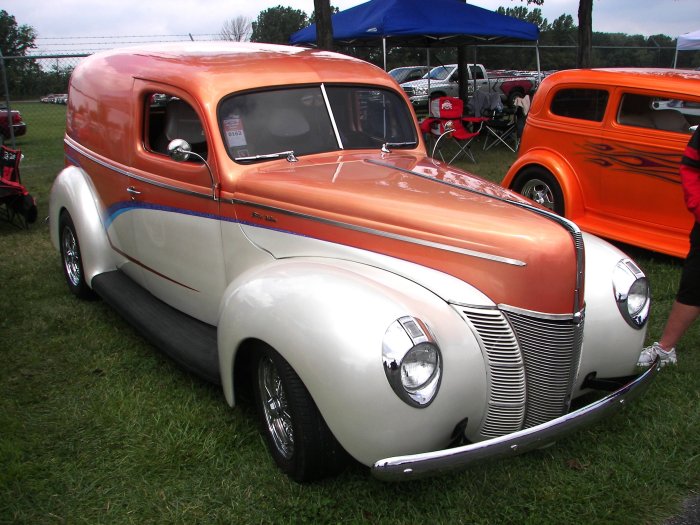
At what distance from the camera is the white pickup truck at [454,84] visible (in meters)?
20.0

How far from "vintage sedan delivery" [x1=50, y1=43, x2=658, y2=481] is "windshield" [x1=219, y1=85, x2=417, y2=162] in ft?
0.04

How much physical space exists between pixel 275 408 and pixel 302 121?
164 cm

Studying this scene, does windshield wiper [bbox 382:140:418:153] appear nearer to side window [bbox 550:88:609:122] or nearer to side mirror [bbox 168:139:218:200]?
side mirror [bbox 168:139:218:200]

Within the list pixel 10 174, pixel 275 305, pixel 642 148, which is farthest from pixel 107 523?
pixel 10 174

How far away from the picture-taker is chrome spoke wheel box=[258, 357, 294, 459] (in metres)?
2.99

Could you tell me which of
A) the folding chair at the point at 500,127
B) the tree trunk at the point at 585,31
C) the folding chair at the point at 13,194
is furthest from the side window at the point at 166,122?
the tree trunk at the point at 585,31

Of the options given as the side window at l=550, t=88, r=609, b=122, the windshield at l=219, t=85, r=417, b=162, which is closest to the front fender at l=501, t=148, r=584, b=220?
the side window at l=550, t=88, r=609, b=122

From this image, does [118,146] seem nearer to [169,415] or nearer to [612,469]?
[169,415]

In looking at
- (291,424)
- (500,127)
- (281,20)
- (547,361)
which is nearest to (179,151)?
(291,424)

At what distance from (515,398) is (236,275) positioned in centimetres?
162

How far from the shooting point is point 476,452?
2402mm

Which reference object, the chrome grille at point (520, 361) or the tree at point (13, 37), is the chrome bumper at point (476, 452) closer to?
the chrome grille at point (520, 361)

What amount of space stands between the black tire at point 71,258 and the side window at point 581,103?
190 inches

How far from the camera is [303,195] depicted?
10.5 ft
